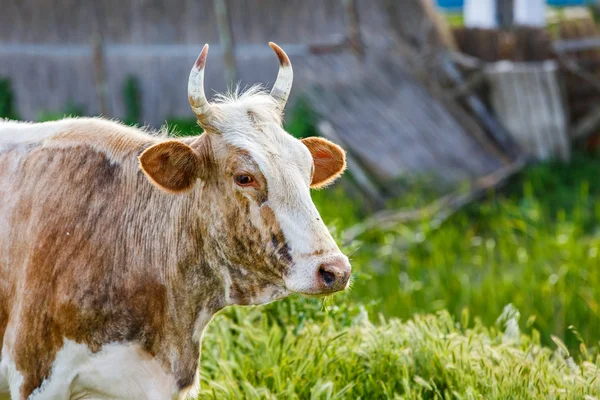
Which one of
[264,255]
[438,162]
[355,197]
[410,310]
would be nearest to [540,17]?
[438,162]

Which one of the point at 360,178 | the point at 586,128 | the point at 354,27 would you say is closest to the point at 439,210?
the point at 360,178

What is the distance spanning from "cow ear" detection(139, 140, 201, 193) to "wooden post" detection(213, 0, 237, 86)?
654 centimetres

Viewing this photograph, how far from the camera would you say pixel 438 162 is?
1005cm

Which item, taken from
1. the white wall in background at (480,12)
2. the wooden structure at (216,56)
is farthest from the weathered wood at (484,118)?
the white wall in background at (480,12)

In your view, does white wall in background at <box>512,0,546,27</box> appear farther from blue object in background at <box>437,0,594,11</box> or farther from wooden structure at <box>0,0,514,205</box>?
wooden structure at <box>0,0,514,205</box>

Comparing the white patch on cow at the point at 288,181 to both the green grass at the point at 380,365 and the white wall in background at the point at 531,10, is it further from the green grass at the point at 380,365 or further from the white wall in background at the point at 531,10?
the white wall in background at the point at 531,10

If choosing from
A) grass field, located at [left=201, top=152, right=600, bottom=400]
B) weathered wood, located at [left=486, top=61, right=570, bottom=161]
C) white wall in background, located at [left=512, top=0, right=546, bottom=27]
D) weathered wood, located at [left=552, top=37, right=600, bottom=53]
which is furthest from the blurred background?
white wall in background, located at [left=512, top=0, right=546, bottom=27]

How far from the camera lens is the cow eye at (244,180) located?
11.3ft

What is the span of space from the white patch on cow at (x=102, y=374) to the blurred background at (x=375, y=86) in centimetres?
507

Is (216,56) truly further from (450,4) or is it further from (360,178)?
(450,4)

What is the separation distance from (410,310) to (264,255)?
3.36 meters

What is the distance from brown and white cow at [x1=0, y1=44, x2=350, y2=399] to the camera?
11.4 feet

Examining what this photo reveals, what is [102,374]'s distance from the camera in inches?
141

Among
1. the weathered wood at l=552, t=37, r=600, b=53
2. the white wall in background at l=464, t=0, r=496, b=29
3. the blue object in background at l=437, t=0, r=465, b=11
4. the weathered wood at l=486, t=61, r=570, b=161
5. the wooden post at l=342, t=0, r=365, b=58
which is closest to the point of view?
the wooden post at l=342, t=0, r=365, b=58
